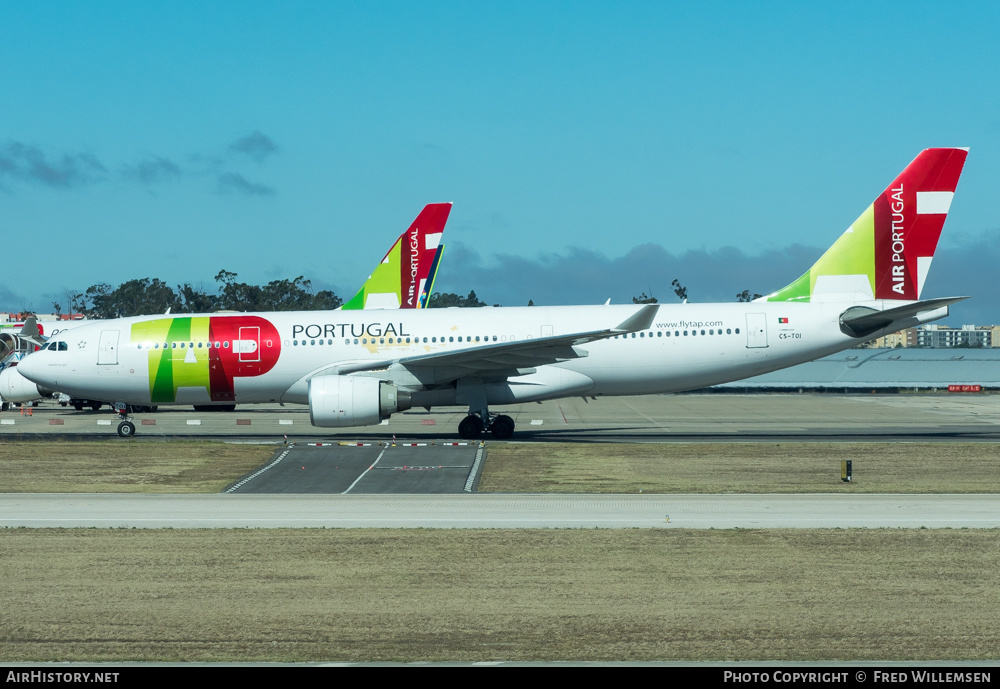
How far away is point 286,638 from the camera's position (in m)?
8.97

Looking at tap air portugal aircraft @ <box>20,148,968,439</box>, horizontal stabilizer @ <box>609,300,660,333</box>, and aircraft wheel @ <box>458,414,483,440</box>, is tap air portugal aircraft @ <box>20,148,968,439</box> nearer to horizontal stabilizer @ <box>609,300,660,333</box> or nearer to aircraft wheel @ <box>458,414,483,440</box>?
aircraft wheel @ <box>458,414,483,440</box>

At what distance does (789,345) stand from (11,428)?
2723 cm

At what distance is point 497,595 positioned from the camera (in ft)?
34.7

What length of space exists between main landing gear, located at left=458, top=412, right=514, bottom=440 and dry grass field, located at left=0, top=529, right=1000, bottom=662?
16155mm

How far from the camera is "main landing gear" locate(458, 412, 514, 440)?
30.5 m

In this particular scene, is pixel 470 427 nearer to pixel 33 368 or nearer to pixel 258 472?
pixel 258 472

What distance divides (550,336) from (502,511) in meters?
13.8

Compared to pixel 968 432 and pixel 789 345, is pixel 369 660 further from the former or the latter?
pixel 968 432

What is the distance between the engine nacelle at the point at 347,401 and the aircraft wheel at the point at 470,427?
120 inches

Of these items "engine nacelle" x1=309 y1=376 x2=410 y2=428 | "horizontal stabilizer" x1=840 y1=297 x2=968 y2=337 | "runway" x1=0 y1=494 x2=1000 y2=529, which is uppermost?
"horizontal stabilizer" x1=840 y1=297 x2=968 y2=337

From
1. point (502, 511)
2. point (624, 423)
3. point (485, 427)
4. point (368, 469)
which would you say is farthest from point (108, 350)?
point (502, 511)

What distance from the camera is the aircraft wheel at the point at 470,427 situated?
1206 inches

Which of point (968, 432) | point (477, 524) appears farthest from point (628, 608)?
point (968, 432)

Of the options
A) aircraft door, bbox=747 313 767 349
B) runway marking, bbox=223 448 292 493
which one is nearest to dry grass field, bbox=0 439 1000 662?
runway marking, bbox=223 448 292 493
